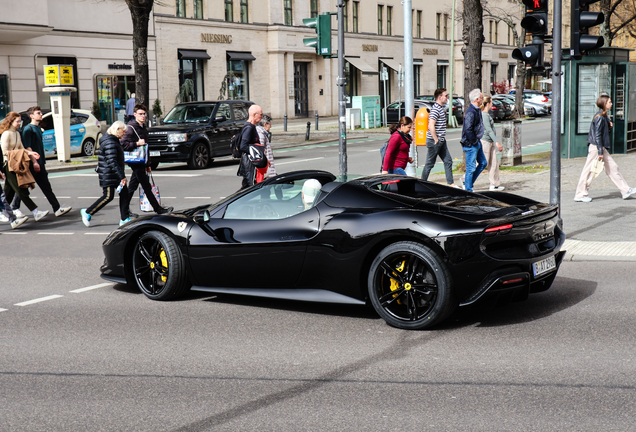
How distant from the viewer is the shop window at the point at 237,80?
4512cm

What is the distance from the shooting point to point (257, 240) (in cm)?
664

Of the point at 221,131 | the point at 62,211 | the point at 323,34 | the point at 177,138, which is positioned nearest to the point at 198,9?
the point at 221,131

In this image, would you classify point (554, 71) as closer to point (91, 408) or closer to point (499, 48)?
point (91, 408)

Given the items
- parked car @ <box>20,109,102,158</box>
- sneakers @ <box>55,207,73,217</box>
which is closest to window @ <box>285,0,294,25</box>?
parked car @ <box>20,109,102,158</box>

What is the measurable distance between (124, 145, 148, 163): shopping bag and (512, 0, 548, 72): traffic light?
6058 millimetres

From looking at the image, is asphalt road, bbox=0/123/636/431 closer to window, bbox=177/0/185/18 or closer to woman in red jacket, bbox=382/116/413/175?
woman in red jacket, bbox=382/116/413/175

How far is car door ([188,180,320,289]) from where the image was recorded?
21.3 ft

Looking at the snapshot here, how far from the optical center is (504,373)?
4.97 metres

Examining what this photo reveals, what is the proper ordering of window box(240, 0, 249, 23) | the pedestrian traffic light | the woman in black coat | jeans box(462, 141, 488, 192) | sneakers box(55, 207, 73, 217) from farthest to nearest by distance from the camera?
1. window box(240, 0, 249, 23)
2. sneakers box(55, 207, 73, 217)
3. jeans box(462, 141, 488, 192)
4. the woman in black coat
5. the pedestrian traffic light

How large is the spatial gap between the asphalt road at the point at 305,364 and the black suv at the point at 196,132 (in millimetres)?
13090

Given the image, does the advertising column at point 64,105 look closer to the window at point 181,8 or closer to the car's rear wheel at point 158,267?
the car's rear wheel at point 158,267

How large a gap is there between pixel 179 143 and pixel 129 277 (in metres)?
13.8

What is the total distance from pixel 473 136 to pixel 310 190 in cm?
720

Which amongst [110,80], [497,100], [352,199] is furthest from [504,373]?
[497,100]
